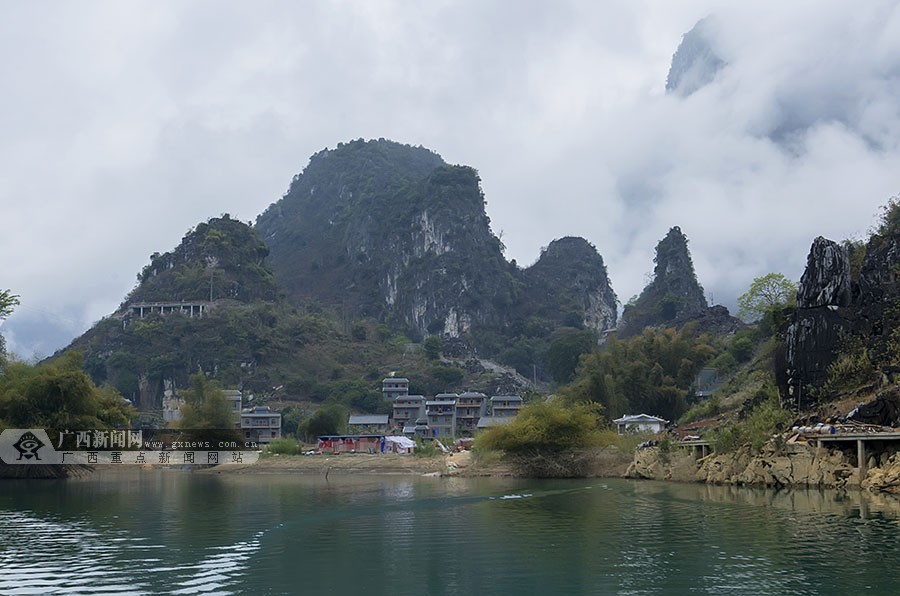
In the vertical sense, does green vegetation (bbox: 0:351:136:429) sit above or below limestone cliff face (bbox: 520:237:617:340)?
below

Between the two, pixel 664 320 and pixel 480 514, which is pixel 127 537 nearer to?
pixel 480 514

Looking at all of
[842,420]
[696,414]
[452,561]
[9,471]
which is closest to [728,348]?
[696,414]

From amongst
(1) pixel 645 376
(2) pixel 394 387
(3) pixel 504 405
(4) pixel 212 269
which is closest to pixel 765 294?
(1) pixel 645 376

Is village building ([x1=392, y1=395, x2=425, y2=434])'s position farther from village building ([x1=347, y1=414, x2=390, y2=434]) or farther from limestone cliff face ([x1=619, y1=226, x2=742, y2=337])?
limestone cliff face ([x1=619, y1=226, x2=742, y2=337])

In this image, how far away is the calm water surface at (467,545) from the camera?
42.0 ft

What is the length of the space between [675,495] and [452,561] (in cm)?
1443

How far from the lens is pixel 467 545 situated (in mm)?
16922

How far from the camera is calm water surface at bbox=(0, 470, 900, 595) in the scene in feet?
42.0

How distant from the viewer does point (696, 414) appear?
1914 inches

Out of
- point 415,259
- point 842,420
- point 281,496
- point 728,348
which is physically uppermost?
point 415,259

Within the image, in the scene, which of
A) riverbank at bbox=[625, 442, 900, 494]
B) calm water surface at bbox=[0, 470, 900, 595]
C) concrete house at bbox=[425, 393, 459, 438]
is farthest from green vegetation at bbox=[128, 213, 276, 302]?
riverbank at bbox=[625, 442, 900, 494]

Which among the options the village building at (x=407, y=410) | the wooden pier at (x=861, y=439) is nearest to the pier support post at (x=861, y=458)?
the wooden pier at (x=861, y=439)

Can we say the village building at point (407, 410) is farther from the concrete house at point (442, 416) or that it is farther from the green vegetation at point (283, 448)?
the green vegetation at point (283, 448)

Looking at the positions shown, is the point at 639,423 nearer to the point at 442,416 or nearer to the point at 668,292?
the point at 442,416
